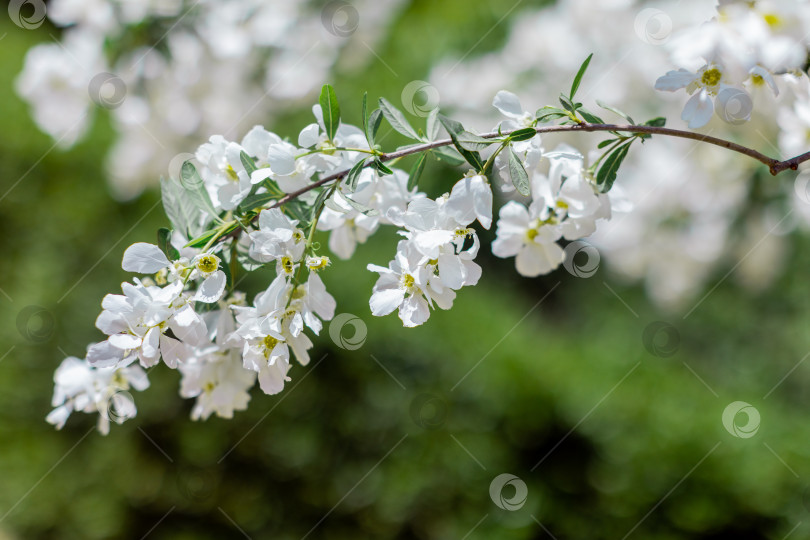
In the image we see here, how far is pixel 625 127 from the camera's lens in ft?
2.72

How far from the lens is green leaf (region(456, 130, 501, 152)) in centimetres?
82

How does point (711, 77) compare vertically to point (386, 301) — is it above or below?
above

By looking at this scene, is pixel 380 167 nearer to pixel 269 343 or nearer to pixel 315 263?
pixel 315 263

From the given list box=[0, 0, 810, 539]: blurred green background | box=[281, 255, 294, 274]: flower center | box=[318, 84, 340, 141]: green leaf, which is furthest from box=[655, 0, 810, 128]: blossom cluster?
box=[0, 0, 810, 539]: blurred green background

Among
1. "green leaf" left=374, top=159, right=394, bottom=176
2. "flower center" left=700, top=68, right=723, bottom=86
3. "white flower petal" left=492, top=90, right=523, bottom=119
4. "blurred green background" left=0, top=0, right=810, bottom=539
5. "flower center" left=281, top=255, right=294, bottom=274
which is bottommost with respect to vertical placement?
"blurred green background" left=0, top=0, right=810, bottom=539

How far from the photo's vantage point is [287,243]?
81 centimetres

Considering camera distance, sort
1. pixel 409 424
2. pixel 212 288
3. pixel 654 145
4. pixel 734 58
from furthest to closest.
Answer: pixel 409 424 → pixel 654 145 → pixel 734 58 → pixel 212 288

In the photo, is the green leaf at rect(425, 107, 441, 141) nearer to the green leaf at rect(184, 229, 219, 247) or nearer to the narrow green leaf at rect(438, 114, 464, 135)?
the narrow green leaf at rect(438, 114, 464, 135)

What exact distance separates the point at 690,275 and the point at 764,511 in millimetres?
1017

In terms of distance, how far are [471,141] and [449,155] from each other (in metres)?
0.07

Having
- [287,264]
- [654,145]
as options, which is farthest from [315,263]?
[654,145]

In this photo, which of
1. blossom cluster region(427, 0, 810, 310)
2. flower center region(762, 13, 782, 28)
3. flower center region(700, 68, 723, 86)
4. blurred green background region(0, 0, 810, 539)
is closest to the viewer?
flower center region(700, 68, 723, 86)

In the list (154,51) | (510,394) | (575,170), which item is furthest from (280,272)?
(510,394)

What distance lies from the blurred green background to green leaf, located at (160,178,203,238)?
1865mm
